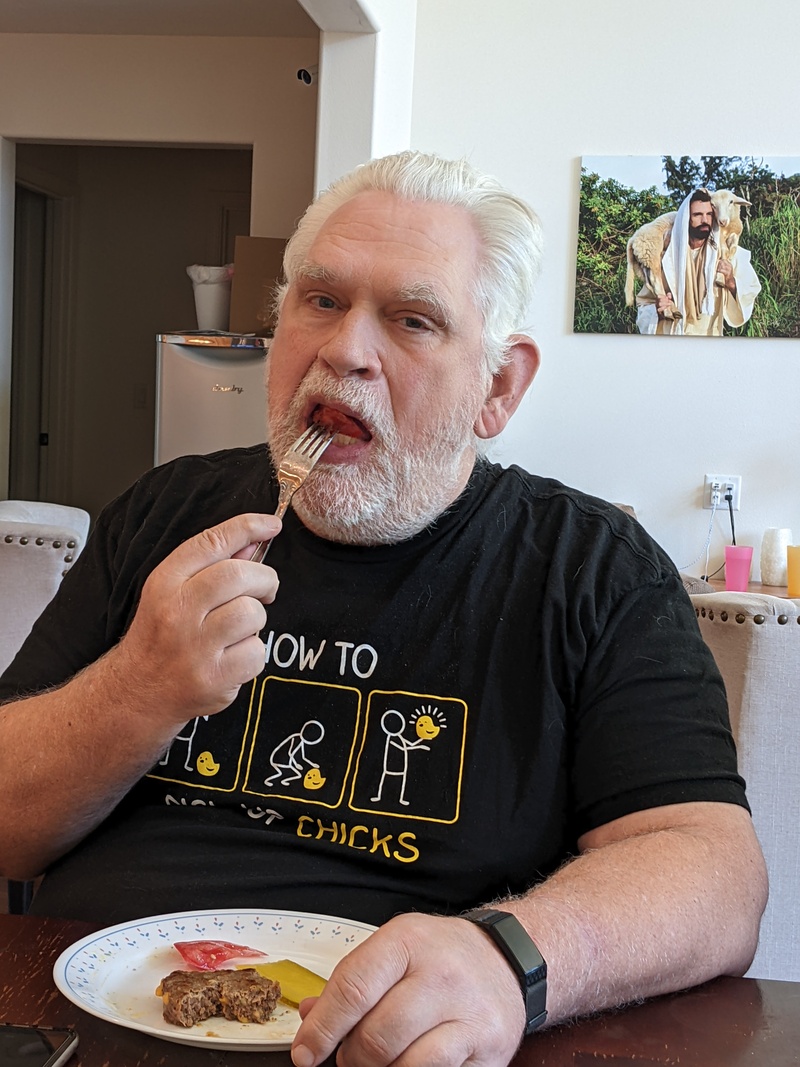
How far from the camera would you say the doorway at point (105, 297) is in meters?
6.86

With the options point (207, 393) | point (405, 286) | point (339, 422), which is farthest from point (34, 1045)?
point (207, 393)

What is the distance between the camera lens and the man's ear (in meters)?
1.42

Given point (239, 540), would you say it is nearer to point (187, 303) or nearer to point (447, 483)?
point (447, 483)

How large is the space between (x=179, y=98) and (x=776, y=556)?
3441mm

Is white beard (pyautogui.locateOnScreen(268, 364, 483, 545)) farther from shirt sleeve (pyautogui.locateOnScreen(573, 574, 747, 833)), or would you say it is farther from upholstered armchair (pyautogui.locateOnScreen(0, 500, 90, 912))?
upholstered armchair (pyautogui.locateOnScreen(0, 500, 90, 912))

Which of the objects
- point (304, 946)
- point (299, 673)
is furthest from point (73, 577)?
point (304, 946)

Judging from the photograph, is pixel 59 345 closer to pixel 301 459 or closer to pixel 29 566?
pixel 29 566

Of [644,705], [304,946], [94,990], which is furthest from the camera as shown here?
[644,705]

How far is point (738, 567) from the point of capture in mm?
3615

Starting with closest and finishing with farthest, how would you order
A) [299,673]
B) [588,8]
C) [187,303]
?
[299,673] → [588,8] → [187,303]

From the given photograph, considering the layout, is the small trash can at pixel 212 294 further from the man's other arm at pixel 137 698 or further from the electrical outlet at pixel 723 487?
the man's other arm at pixel 137 698

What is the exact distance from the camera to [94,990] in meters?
0.76

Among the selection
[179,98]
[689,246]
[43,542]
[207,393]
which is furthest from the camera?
[179,98]

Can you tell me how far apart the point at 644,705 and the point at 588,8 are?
3389 millimetres
